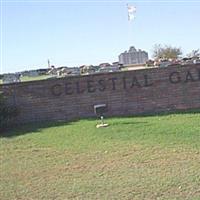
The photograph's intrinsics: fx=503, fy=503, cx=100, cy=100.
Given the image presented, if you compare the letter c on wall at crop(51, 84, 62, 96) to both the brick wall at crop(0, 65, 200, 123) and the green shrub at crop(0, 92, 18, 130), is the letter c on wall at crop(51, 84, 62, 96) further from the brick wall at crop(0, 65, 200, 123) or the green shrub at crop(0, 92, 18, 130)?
the green shrub at crop(0, 92, 18, 130)

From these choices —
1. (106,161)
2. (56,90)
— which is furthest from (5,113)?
(106,161)

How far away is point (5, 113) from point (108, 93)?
Result: 10.1 feet

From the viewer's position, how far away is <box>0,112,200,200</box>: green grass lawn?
6934 mm

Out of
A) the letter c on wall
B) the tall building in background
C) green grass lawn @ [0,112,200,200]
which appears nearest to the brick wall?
the letter c on wall

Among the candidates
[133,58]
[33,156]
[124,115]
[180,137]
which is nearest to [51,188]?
[33,156]

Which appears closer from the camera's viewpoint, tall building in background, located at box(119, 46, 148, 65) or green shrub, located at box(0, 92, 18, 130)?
green shrub, located at box(0, 92, 18, 130)

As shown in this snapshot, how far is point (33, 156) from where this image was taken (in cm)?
967

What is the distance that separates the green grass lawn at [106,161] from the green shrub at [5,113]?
1.07 metres

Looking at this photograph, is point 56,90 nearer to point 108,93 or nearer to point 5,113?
point 108,93

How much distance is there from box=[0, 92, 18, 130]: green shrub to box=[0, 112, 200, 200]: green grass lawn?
1.07 meters

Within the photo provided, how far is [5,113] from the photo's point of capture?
1377 centimetres

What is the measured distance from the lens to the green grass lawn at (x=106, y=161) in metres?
6.93

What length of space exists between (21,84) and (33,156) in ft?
17.7

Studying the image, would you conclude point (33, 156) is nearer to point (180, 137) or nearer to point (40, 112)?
point (180, 137)
